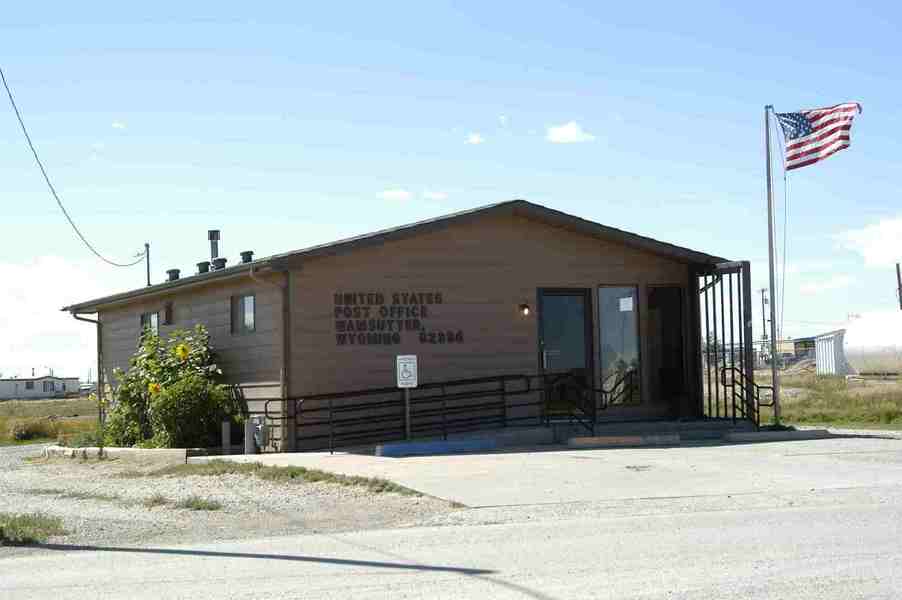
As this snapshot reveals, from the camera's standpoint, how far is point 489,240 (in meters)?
21.5

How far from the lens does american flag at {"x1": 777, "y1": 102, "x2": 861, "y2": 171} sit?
21241mm

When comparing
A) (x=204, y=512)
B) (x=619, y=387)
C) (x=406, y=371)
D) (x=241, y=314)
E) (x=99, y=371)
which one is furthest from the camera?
(x=99, y=371)

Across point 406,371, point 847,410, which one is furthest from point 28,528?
point 847,410

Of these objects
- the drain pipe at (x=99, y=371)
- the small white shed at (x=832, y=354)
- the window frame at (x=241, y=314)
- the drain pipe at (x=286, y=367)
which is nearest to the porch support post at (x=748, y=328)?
the drain pipe at (x=286, y=367)

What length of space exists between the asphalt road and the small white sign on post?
678 centimetres

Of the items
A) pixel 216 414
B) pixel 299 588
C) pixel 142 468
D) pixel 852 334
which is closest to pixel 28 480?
pixel 142 468

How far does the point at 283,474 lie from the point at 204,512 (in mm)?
2617

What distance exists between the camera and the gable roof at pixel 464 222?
19453 millimetres

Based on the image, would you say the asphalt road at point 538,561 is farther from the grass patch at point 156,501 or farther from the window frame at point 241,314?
the window frame at point 241,314

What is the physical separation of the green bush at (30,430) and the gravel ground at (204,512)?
1525cm

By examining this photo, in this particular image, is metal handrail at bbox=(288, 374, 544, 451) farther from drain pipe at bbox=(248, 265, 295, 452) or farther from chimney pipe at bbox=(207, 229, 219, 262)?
chimney pipe at bbox=(207, 229, 219, 262)

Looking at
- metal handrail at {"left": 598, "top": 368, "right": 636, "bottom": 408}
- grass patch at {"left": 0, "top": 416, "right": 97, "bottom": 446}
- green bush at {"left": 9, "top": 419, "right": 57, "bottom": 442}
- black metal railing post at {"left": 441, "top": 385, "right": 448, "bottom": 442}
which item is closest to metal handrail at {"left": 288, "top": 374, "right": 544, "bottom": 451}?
black metal railing post at {"left": 441, "top": 385, "right": 448, "bottom": 442}

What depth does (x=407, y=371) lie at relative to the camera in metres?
18.7

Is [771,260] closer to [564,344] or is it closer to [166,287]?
[564,344]
